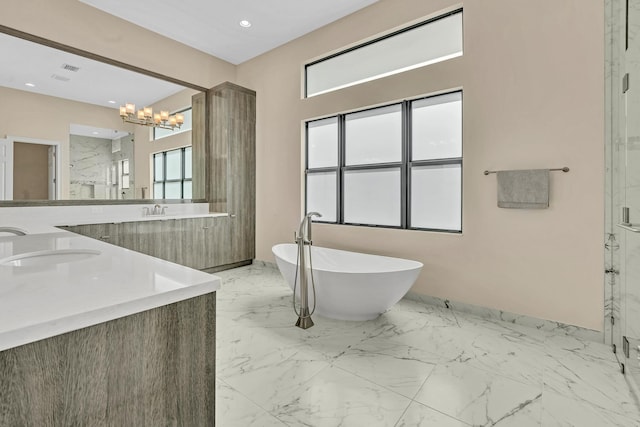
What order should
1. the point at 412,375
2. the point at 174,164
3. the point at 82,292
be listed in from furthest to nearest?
the point at 174,164 < the point at 412,375 < the point at 82,292

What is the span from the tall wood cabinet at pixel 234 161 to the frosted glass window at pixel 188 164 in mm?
253

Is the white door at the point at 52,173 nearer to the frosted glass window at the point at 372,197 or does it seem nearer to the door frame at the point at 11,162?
the door frame at the point at 11,162

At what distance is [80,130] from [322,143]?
8.97ft

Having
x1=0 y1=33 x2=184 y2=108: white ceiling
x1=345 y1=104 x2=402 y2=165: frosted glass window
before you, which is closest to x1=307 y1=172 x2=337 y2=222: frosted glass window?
x1=345 y1=104 x2=402 y2=165: frosted glass window

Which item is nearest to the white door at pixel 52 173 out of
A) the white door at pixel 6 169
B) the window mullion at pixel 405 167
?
the white door at pixel 6 169

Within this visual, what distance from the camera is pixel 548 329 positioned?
2430mm

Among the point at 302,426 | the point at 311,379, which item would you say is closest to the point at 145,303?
the point at 302,426

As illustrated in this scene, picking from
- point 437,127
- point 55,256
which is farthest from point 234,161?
point 55,256

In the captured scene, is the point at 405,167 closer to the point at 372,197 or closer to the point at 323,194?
the point at 372,197

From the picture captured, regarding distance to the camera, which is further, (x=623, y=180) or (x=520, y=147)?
(x=520, y=147)

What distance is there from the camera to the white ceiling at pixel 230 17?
3367 millimetres

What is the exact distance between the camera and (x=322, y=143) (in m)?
4.02

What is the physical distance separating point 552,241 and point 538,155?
69 cm

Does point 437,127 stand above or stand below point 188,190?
above
